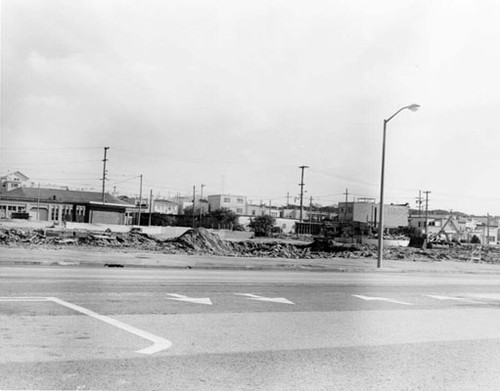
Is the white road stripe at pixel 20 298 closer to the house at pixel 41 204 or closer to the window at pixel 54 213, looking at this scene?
the house at pixel 41 204

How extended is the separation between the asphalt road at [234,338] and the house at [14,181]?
118559 mm

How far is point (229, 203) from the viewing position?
158875 millimetres

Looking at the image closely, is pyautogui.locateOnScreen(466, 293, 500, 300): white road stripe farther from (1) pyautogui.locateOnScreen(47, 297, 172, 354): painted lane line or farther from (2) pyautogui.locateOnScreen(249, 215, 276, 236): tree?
(2) pyautogui.locateOnScreen(249, 215, 276, 236): tree

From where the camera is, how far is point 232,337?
8.93 m

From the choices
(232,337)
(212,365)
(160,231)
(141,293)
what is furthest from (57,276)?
(160,231)

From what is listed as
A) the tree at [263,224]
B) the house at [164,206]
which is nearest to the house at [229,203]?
the house at [164,206]

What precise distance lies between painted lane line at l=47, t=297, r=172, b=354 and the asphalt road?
0.02m

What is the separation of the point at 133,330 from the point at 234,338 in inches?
57.7

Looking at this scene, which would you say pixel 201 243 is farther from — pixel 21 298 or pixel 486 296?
pixel 21 298

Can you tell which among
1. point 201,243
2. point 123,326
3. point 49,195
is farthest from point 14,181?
point 123,326

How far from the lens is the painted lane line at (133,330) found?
784 centimetres

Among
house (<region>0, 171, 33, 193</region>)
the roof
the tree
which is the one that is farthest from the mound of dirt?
house (<region>0, 171, 33, 193</region>)

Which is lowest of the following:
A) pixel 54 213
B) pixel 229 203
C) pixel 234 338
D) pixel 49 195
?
pixel 234 338

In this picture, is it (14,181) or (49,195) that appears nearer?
(49,195)
